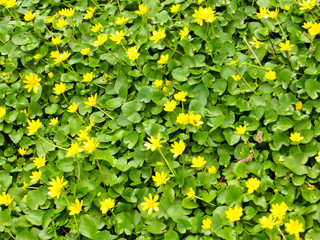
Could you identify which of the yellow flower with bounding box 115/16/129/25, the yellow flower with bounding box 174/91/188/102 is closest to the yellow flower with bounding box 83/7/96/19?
the yellow flower with bounding box 115/16/129/25

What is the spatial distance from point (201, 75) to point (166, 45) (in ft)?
1.22

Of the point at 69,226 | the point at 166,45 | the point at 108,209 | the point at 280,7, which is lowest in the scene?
the point at 69,226

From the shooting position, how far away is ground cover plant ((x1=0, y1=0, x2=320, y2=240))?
2.11 m

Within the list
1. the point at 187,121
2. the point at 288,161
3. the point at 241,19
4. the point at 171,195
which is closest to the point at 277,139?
the point at 288,161

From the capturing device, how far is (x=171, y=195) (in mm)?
2174

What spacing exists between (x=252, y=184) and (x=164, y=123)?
79 centimetres

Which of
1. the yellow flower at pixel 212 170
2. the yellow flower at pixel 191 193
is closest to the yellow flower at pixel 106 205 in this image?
the yellow flower at pixel 191 193

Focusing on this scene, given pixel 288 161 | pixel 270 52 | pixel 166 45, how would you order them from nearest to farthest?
pixel 288 161
pixel 270 52
pixel 166 45

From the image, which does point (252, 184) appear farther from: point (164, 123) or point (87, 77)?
point (87, 77)

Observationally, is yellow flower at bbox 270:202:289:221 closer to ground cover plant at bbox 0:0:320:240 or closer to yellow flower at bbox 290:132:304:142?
ground cover plant at bbox 0:0:320:240

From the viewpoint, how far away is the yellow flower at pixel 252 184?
2010 millimetres

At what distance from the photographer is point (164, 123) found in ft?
8.41

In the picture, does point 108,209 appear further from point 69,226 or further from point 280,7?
point 280,7

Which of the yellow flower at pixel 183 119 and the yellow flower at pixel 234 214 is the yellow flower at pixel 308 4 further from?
the yellow flower at pixel 234 214
